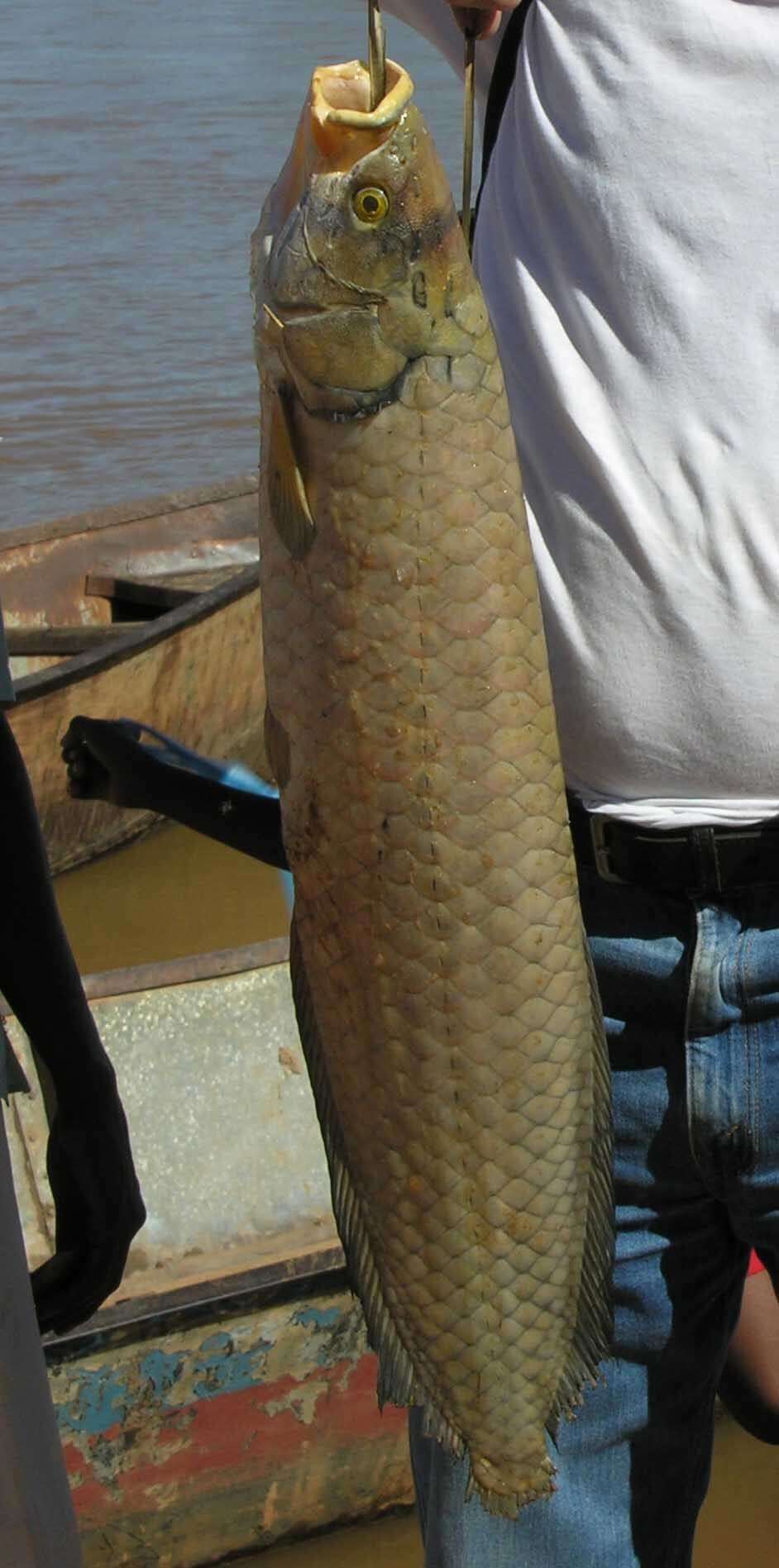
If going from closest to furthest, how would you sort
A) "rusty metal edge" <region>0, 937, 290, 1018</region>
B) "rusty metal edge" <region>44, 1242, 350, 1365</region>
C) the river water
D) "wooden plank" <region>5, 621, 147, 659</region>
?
"rusty metal edge" <region>44, 1242, 350, 1365</region>
"rusty metal edge" <region>0, 937, 290, 1018</region>
"wooden plank" <region>5, 621, 147, 659</region>
the river water

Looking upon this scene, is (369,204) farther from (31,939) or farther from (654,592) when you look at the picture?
(31,939)

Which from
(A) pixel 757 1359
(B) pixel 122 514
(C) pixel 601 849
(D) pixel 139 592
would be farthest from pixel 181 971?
(B) pixel 122 514

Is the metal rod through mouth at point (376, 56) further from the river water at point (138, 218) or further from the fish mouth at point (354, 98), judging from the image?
the river water at point (138, 218)

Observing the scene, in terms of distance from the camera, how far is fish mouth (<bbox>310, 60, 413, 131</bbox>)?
120cm

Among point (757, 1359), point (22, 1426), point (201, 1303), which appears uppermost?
A: point (22, 1426)

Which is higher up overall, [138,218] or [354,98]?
[354,98]

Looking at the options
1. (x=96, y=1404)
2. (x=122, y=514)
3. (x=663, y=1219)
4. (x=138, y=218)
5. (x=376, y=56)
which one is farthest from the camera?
(x=138, y=218)

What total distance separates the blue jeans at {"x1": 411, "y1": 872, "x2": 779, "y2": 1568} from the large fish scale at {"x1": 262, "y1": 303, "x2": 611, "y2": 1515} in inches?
7.5

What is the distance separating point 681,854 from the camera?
1.70 m

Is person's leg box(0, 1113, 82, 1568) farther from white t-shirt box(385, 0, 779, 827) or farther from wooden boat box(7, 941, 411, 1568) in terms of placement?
wooden boat box(7, 941, 411, 1568)

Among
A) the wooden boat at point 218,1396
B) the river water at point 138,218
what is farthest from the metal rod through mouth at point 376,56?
the river water at point 138,218

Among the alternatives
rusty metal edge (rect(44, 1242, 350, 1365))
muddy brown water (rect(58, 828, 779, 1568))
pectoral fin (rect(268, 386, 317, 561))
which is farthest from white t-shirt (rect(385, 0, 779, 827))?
muddy brown water (rect(58, 828, 779, 1568))

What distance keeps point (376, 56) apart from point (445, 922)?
2.00 feet

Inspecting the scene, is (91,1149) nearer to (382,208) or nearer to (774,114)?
(382,208)
